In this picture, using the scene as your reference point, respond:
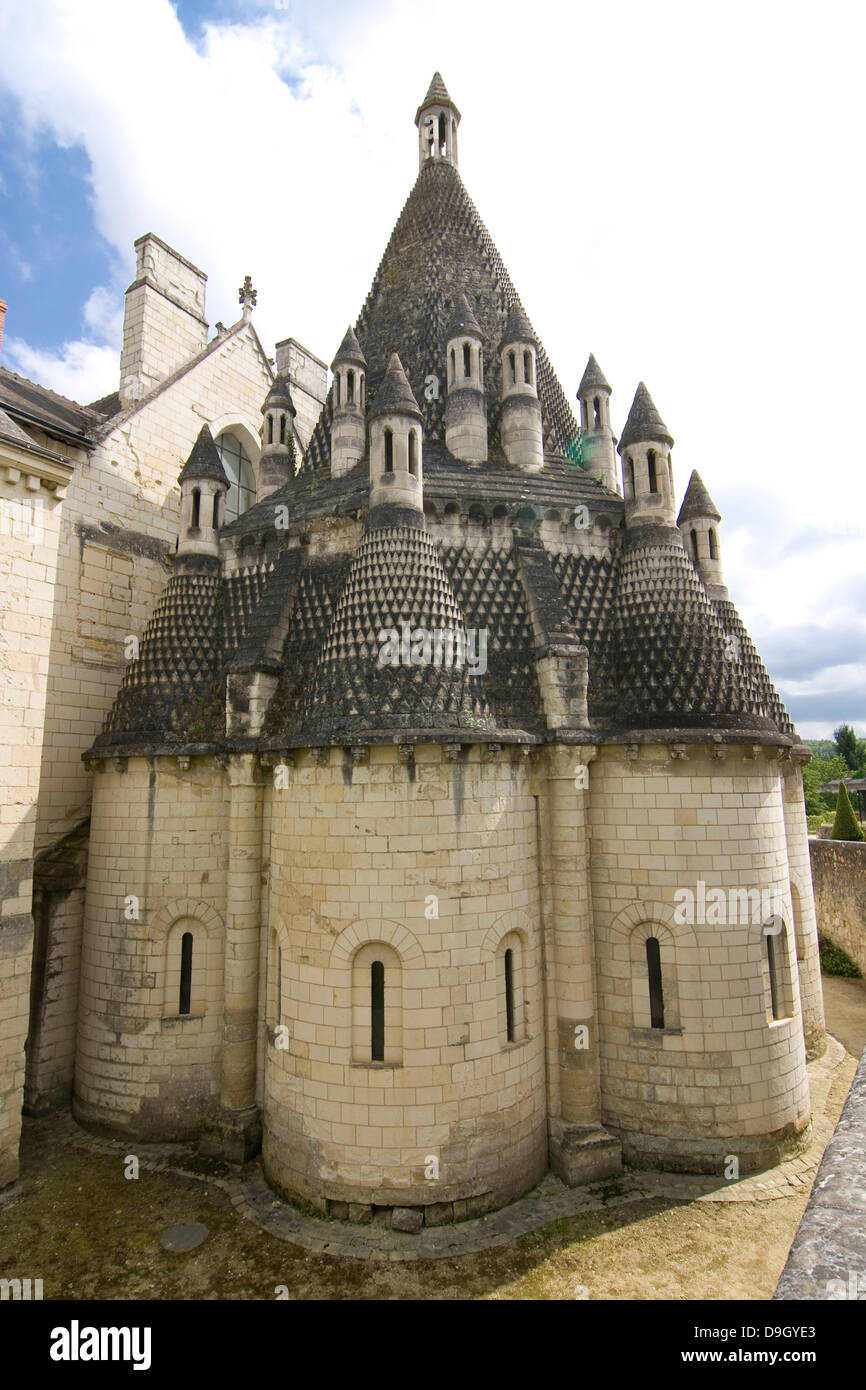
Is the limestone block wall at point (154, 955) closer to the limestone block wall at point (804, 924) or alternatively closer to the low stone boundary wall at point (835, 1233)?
the low stone boundary wall at point (835, 1233)

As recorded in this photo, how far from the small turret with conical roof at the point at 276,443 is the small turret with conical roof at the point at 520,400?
5.68m

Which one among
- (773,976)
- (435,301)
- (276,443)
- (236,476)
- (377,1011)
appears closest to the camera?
(377,1011)

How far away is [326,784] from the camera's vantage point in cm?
1179

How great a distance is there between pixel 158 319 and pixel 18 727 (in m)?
14.2

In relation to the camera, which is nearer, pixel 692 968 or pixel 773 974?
pixel 692 968

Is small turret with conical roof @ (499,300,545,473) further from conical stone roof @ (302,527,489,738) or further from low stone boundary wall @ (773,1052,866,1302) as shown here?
low stone boundary wall @ (773,1052,866,1302)

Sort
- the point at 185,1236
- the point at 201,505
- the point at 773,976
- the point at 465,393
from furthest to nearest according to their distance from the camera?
the point at 201,505 → the point at 465,393 → the point at 773,976 → the point at 185,1236

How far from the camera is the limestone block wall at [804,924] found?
1714 centimetres

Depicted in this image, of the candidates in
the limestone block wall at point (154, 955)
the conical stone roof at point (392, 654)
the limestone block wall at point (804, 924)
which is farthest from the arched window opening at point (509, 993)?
the limestone block wall at point (804, 924)

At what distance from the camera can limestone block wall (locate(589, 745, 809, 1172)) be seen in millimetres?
12133

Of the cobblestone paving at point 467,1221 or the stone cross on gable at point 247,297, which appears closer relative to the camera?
the cobblestone paving at point 467,1221

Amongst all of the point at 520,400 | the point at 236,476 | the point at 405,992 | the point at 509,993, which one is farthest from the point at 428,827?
the point at 236,476

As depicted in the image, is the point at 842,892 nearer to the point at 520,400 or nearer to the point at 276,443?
the point at 520,400

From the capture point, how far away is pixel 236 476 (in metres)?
23.5
